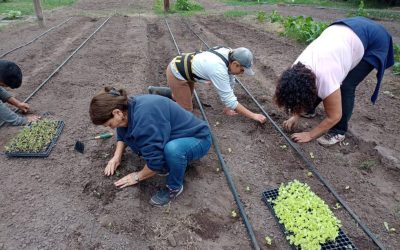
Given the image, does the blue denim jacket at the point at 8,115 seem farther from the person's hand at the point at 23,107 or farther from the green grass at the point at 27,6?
the green grass at the point at 27,6

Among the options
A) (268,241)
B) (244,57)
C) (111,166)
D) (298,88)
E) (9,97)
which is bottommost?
(268,241)

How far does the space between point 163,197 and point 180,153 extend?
60cm

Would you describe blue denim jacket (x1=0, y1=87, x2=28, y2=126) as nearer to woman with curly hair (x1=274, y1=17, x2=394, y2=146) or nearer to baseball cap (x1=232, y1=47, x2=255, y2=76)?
baseball cap (x1=232, y1=47, x2=255, y2=76)

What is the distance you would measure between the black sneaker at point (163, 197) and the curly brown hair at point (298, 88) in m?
1.48

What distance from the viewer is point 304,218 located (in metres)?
2.81

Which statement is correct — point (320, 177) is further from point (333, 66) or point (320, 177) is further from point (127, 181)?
point (127, 181)

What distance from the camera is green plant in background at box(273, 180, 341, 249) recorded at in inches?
105

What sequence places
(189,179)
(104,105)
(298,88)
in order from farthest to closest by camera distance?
(189,179) < (298,88) < (104,105)

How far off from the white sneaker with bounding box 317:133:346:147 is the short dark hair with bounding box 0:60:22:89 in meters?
4.07

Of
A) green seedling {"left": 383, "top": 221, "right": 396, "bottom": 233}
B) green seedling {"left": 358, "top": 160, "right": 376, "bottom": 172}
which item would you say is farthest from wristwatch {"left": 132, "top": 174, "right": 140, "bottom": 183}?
green seedling {"left": 358, "top": 160, "right": 376, "bottom": 172}

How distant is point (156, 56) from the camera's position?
752 cm

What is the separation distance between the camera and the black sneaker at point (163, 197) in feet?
10.4

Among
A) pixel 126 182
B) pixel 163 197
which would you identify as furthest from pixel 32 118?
pixel 163 197

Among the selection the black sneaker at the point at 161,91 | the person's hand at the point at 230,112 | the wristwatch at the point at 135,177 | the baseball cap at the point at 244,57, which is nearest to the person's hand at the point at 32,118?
the black sneaker at the point at 161,91
